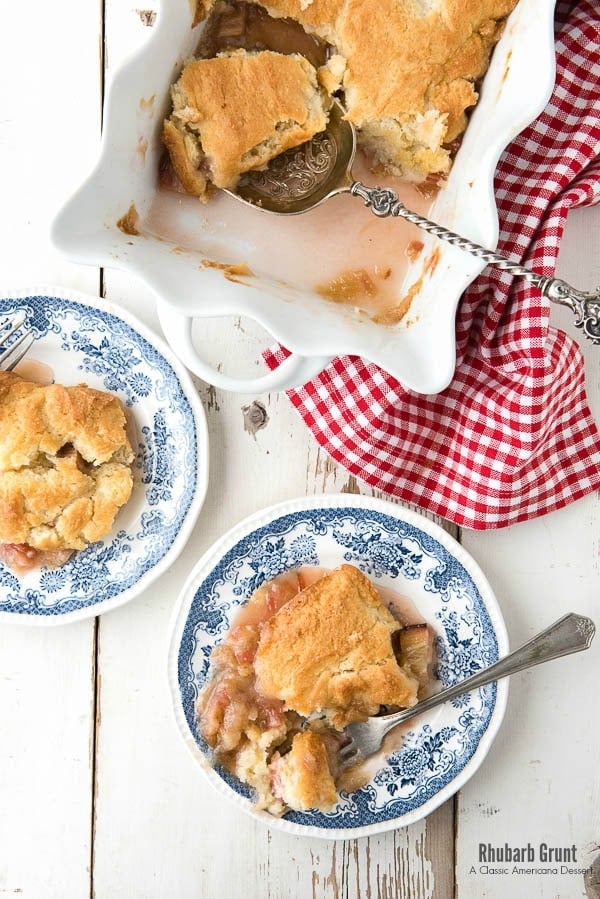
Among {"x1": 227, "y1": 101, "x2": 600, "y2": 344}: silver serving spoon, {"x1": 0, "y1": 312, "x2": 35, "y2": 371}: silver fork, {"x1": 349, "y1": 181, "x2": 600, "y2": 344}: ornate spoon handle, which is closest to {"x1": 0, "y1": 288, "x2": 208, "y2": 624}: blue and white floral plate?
{"x1": 0, "y1": 312, "x2": 35, "y2": 371}: silver fork

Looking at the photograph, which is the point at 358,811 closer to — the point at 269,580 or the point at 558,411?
the point at 269,580

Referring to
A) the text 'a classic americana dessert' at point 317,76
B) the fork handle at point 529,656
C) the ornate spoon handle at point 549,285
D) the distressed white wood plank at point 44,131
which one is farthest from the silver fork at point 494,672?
the distressed white wood plank at point 44,131

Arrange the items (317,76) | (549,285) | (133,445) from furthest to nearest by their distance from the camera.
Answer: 1. (133,445)
2. (317,76)
3. (549,285)

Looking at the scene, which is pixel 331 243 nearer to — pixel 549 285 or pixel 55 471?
pixel 549 285

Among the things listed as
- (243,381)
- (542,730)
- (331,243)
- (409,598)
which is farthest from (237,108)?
(542,730)

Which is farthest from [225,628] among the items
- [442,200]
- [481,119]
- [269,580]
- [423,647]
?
[481,119]

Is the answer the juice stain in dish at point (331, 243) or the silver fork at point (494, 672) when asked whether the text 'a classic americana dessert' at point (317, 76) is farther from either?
the silver fork at point (494, 672)

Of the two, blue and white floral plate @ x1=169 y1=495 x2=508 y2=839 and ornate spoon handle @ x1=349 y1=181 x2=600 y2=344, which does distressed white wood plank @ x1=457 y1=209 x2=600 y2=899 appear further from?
ornate spoon handle @ x1=349 y1=181 x2=600 y2=344
